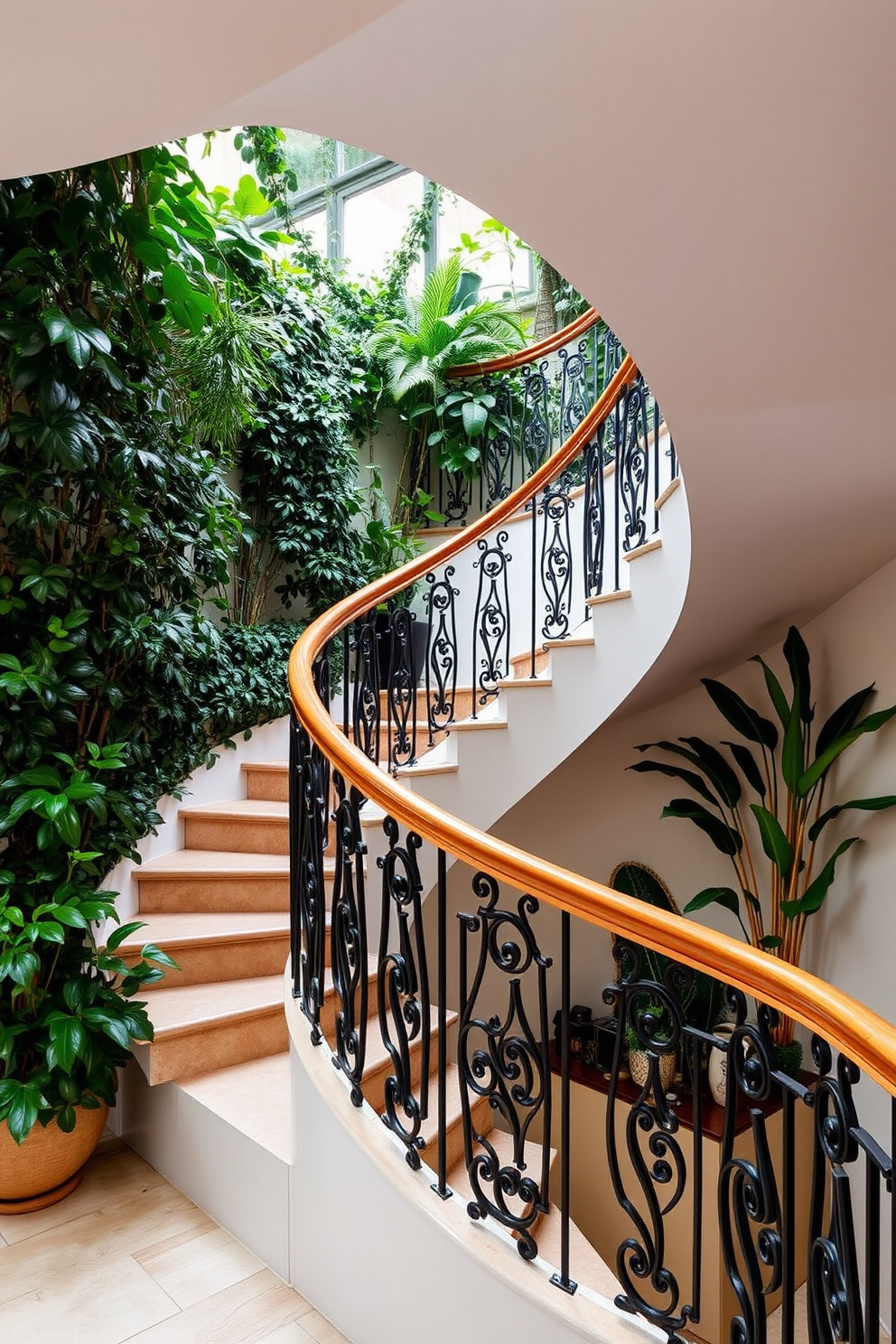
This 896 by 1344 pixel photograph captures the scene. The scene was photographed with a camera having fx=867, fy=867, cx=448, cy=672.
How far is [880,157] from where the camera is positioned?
1564 mm

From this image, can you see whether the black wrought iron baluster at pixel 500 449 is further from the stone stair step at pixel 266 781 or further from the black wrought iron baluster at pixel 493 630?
the stone stair step at pixel 266 781

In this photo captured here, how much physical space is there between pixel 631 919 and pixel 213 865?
2647 millimetres

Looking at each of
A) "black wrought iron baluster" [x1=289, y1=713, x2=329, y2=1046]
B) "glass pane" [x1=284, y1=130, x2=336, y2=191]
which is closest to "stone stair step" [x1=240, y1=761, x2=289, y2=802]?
"black wrought iron baluster" [x1=289, y1=713, x2=329, y2=1046]

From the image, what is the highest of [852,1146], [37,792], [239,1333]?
[37,792]

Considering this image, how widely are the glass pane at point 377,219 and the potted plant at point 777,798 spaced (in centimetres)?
480

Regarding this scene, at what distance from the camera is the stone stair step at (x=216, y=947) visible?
3.41m

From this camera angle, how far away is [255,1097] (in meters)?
2.93

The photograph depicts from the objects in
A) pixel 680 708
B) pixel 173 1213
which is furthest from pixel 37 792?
pixel 680 708

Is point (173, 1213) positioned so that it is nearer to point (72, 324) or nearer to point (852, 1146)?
point (852, 1146)

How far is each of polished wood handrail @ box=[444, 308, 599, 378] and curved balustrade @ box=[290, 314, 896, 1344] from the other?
1.67m

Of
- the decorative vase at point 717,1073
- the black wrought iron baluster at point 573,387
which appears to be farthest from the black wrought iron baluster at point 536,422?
the decorative vase at point 717,1073

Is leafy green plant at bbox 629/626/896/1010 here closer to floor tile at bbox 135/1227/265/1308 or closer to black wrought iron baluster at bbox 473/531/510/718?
black wrought iron baluster at bbox 473/531/510/718

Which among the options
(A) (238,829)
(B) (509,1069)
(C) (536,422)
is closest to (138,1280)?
(B) (509,1069)

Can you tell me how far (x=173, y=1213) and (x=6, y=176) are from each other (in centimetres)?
297
